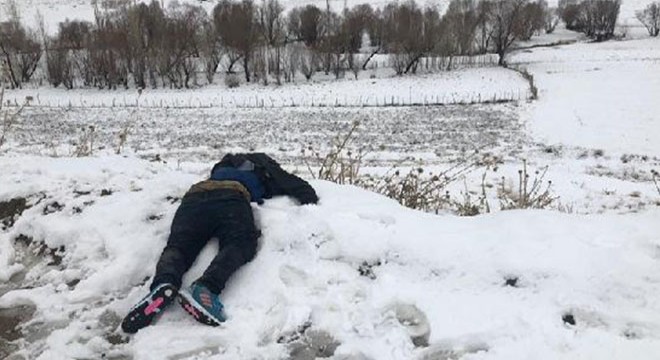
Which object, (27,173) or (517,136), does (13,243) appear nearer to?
(27,173)

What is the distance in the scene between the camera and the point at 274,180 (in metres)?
5.00

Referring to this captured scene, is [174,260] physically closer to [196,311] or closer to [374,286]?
[196,311]

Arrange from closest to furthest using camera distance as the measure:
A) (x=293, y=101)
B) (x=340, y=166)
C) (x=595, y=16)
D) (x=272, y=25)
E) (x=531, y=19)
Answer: (x=340, y=166) < (x=293, y=101) < (x=272, y=25) < (x=531, y=19) < (x=595, y=16)

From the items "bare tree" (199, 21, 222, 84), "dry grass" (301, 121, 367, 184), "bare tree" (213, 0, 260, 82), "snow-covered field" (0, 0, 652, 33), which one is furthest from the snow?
"bare tree" (199, 21, 222, 84)

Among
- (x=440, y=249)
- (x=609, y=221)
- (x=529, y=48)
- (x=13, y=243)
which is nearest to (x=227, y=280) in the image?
(x=440, y=249)

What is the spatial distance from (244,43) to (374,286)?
41.9 m

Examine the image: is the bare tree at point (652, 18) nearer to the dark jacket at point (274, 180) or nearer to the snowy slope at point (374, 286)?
the snowy slope at point (374, 286)

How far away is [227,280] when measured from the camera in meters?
3.81

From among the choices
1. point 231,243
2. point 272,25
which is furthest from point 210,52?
point 231,243

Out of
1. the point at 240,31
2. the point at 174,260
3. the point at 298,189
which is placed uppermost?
the point at 240,31

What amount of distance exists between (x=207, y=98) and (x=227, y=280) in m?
34.4

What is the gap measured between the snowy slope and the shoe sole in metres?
0.06

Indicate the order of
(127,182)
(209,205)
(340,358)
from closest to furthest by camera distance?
(340,358), (209,205), (127,182)

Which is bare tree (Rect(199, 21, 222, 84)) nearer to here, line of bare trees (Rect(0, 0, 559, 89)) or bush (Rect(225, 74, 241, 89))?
line of bare trees (Rect(0, 0, 559, 89))
